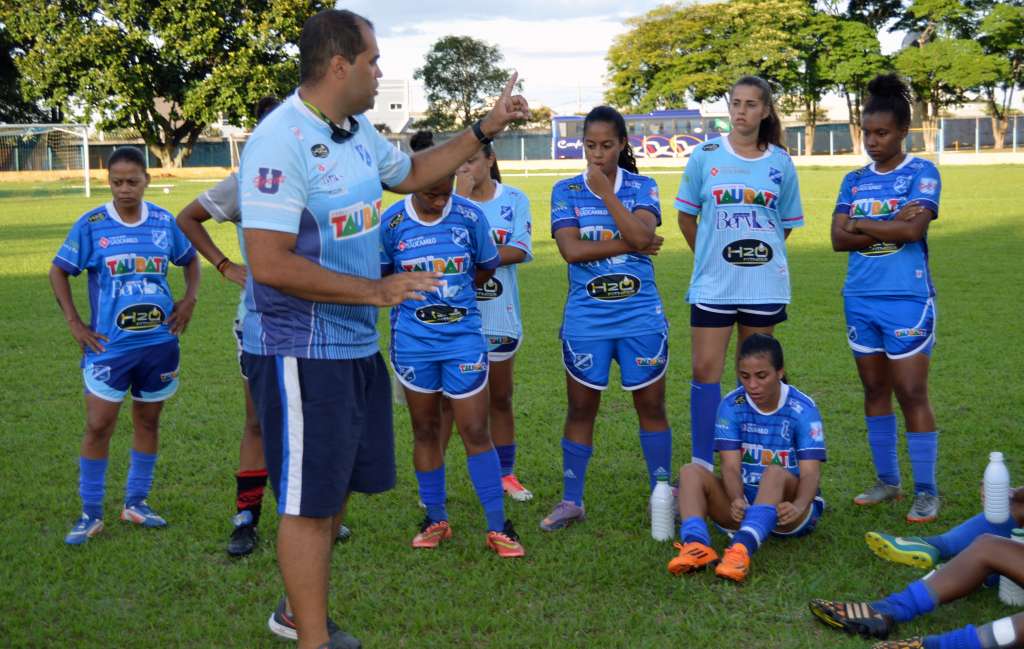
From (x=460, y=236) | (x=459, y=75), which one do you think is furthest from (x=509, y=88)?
(x=459, y=75)

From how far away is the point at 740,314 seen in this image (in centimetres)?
547

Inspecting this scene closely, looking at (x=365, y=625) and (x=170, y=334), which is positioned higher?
(x=170, y=334)

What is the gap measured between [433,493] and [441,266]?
1.11 meters

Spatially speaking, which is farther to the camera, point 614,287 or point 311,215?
point 614,287

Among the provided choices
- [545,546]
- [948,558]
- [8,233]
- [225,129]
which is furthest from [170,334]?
[225,129]

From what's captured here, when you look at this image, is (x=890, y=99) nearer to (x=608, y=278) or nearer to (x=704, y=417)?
(x=608, y=278)

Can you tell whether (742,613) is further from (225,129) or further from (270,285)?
(225,129)

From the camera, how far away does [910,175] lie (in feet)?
17.7

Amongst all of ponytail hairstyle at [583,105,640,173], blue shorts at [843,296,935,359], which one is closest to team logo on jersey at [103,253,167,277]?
ponytail hairstyle at [583,105,640,173]

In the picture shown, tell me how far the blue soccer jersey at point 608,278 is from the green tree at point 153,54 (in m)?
50.1

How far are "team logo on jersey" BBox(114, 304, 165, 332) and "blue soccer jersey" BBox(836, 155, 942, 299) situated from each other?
11.8 feet

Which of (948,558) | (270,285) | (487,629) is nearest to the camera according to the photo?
(270,285)

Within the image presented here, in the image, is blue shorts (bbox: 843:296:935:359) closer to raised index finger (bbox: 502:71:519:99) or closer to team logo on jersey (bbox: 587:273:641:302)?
team logo on jersey (bbox: 587:273:641:302)

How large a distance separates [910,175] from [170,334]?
154 inches
